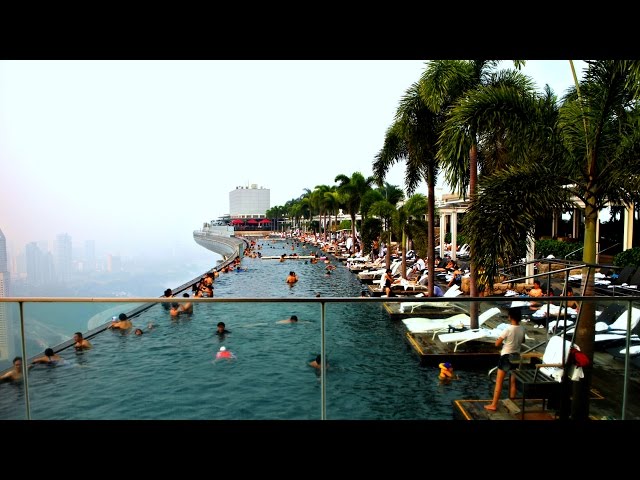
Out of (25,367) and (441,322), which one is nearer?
(25,367)

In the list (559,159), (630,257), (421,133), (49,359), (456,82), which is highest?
(456,82)

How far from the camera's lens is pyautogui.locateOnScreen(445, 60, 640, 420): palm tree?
6.40 meters

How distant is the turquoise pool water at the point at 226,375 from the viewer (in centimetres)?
352

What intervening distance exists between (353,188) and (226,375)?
130ft

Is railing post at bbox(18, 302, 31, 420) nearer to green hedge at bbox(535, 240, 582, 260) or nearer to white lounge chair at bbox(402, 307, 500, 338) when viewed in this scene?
white lounge chair at bbox(402, 307, 500, 338)

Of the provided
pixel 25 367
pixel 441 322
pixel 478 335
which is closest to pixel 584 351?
pixel 478 335

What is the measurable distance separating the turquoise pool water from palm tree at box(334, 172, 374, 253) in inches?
1518

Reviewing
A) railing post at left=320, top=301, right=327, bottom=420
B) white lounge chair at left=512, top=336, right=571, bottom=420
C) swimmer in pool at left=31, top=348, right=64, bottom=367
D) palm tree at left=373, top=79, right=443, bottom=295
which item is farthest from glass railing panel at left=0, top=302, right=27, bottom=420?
palm tree at left=373, top=79, right=443, bottom=295

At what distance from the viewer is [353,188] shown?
4278 centimetres

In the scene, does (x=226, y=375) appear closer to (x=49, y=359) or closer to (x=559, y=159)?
(x=49, y=359)

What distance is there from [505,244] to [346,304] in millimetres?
3515
